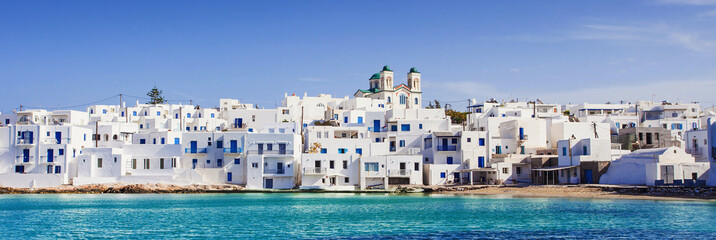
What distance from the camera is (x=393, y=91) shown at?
109375mm

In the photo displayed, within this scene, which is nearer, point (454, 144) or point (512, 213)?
point (512, 213)

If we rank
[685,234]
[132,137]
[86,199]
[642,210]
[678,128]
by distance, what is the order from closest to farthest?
[685,234] → [642,210] → [86,199] → [132,137] → [678,128]

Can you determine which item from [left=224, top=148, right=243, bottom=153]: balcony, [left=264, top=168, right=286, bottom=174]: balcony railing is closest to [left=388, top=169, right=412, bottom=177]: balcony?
[left=264, top=168, right=286, bottom=174]: balcony railing

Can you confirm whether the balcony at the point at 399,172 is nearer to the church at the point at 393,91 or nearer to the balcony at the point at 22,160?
the balcony at the point at 22,160

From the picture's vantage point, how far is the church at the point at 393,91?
108500 millimetres

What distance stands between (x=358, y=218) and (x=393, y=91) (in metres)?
69.8

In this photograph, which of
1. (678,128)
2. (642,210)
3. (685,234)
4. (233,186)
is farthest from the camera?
(678,128)

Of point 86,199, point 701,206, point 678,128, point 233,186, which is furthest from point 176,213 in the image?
point 678,128

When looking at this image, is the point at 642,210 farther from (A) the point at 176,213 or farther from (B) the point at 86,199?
(B) the point at 86,199

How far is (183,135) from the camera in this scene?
67312 mm

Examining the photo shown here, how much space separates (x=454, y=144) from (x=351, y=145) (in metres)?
9.94

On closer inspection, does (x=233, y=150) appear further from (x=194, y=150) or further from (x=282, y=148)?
(x=282, y=148)

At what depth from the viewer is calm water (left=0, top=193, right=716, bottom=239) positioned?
33531 millimetres

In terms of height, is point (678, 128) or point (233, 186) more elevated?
point (678, 128)
